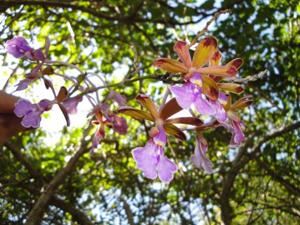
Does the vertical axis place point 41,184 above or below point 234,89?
above

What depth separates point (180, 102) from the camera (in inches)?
43.0

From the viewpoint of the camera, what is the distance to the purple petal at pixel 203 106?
1.11 metres

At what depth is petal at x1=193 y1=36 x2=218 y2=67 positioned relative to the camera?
121cm

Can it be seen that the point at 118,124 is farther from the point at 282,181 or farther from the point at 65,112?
the point at 282,181

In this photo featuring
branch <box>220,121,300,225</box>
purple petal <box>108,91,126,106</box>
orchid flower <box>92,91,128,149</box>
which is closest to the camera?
orchid flower <box>92,91,128,149</box>

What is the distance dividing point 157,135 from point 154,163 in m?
0.09

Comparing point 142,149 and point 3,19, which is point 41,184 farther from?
point 142,149

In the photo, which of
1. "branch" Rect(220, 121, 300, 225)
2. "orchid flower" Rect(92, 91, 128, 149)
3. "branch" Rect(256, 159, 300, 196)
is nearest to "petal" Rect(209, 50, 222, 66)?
"orchid flower" Rect(92, 91, 128, 149)

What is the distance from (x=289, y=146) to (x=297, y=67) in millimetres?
675

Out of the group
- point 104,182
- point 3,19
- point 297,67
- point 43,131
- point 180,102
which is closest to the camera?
point 180,102

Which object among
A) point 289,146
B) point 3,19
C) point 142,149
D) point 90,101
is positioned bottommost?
point 142,149

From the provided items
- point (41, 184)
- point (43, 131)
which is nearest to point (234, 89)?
point (41, 184)

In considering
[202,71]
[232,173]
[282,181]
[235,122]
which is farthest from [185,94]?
[282,181]

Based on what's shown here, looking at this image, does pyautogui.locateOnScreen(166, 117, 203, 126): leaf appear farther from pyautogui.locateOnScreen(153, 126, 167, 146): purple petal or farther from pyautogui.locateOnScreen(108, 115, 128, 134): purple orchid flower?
pyautogui.locateOnScreen(108, 115, 128, 134): purple orchid flower
